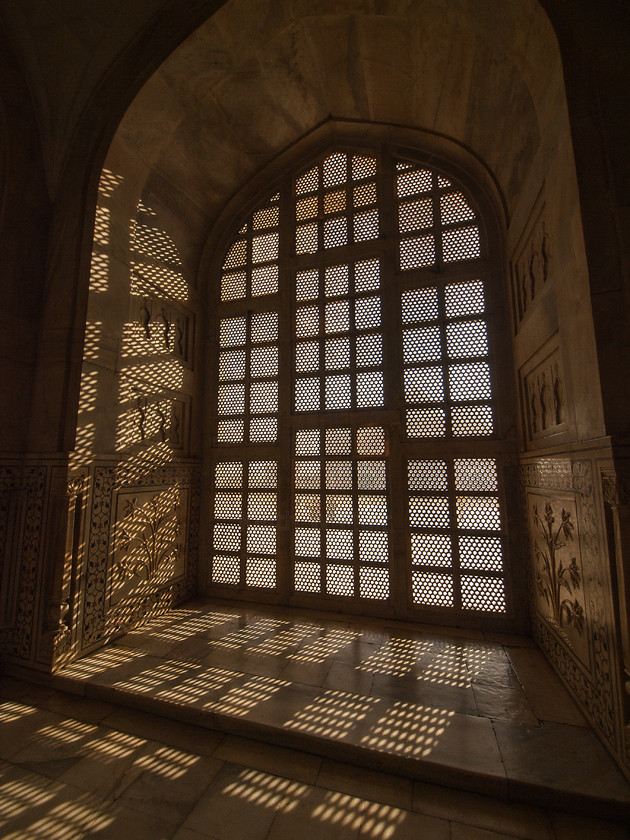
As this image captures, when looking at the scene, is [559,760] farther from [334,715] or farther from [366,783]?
[334,715]

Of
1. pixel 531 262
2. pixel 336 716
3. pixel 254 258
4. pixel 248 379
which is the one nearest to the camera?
pixel 336 716

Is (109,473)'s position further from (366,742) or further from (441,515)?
(441,515)

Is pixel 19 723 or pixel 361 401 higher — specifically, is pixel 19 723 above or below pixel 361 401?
below

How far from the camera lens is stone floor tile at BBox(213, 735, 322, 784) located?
88.4 inches

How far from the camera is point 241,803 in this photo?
79.8 inches

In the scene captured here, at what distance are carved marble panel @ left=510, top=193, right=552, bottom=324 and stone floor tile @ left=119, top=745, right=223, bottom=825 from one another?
4.02m

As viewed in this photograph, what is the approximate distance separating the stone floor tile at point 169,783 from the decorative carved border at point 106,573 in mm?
1450

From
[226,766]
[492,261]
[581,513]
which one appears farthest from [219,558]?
[492,261]

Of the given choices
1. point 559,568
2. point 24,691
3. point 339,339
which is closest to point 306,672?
point 559,568

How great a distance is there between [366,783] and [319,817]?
0.34 meters

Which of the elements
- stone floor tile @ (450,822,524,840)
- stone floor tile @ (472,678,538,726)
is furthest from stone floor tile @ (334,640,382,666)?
stone floor tile @ (450,822,524,840)

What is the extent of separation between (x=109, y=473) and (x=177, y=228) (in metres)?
3.15

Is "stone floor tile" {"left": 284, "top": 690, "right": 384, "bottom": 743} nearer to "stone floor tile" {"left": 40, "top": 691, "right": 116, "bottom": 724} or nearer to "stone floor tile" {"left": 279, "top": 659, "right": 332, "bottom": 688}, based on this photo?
"stone floor tile" {"left": 279, "top": 659, "right": 332, "bottom": 688}

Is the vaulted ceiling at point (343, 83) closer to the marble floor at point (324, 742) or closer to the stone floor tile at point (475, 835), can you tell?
the marble floor at point (324, 742)
